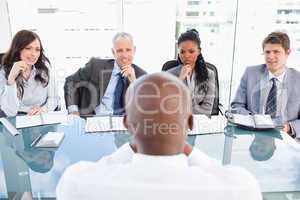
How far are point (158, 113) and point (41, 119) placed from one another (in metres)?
1.58

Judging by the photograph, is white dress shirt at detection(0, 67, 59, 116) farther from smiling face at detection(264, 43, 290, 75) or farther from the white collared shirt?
smiling face at detection(264, 43, 290, 75)

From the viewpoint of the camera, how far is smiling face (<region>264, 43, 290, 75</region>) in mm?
2459

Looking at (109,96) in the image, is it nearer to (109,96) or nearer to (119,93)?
(109,96)

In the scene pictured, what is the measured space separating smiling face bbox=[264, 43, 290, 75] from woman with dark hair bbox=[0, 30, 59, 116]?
70.8 inches

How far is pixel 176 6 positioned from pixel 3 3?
2297 mm

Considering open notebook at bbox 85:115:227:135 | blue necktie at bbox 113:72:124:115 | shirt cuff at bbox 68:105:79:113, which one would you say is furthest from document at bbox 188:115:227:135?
shirt cuff at bbox 68:105:79:113

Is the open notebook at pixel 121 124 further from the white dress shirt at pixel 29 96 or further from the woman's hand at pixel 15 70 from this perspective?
the woman's hand at pixel 15 70

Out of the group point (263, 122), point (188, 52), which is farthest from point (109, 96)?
point (263, 122)

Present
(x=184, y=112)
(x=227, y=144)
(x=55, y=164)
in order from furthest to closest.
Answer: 1. (x=227, y=144)
2. (x=55, y=164)
3. (x=184, y=112)

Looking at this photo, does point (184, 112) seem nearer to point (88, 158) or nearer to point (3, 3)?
point (88, 158)

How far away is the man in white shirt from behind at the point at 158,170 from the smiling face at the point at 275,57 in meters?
1.89

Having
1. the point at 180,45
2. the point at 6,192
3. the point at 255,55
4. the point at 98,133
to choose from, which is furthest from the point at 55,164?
the point at 255,55

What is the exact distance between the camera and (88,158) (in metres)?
1.63

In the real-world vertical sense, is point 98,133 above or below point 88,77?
below
